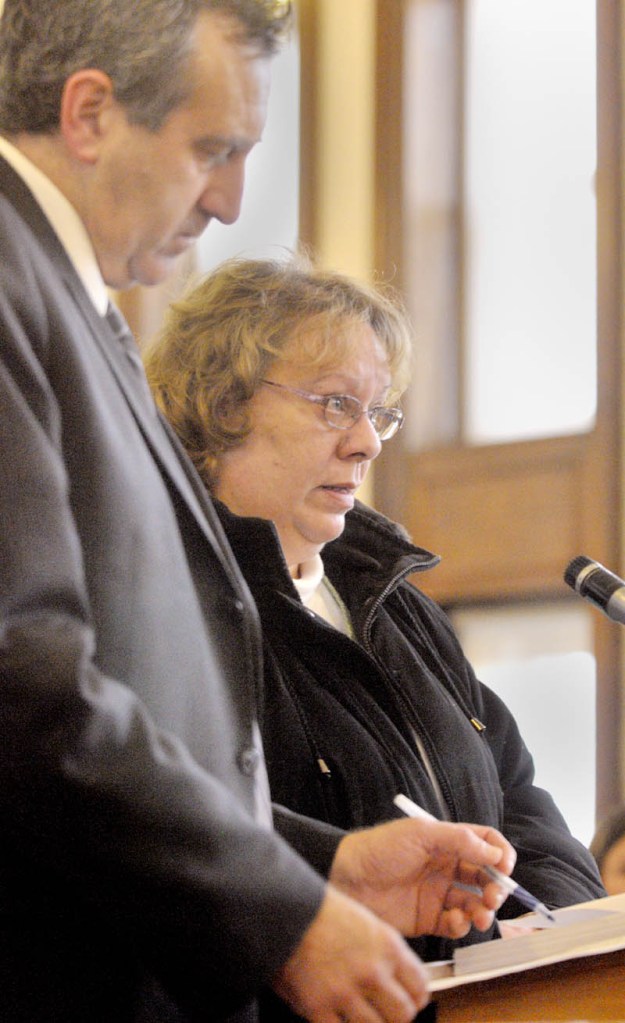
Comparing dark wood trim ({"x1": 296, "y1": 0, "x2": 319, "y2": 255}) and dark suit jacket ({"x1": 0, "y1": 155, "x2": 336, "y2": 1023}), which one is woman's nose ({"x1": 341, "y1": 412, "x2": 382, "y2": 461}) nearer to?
dark suit jacket ({"x1": 0, "y1": 155, "x2": 336, "y2": 1023})

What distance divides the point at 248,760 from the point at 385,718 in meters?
1.00

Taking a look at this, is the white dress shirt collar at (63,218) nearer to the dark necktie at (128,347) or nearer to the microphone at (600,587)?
the dark necktie at (128,347)

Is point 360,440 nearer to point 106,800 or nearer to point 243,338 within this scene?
point 243,338

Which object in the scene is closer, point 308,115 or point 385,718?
point 385,718

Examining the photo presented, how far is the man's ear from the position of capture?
1.51 metres

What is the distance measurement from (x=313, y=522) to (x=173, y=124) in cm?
122

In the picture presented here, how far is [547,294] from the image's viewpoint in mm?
6953

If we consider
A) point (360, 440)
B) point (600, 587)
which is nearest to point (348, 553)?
point (360, 440)

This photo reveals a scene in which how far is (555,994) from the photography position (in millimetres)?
1479

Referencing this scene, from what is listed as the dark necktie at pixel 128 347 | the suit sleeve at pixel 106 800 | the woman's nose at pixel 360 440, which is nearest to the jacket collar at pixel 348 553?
the woman's nose at pixel 360 440

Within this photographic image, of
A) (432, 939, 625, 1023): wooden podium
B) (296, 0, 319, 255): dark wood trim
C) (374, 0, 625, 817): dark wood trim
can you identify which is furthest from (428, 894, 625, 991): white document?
(296, 0, 319, 255): dark wood trim

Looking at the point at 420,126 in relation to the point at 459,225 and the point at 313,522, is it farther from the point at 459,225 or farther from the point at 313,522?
the point at 313,522

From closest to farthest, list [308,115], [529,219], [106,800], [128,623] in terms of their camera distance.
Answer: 1. [106,800]
2. [128,623]
3. [529,219]
4. [308,115]

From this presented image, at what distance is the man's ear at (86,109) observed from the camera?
1.51 metres
